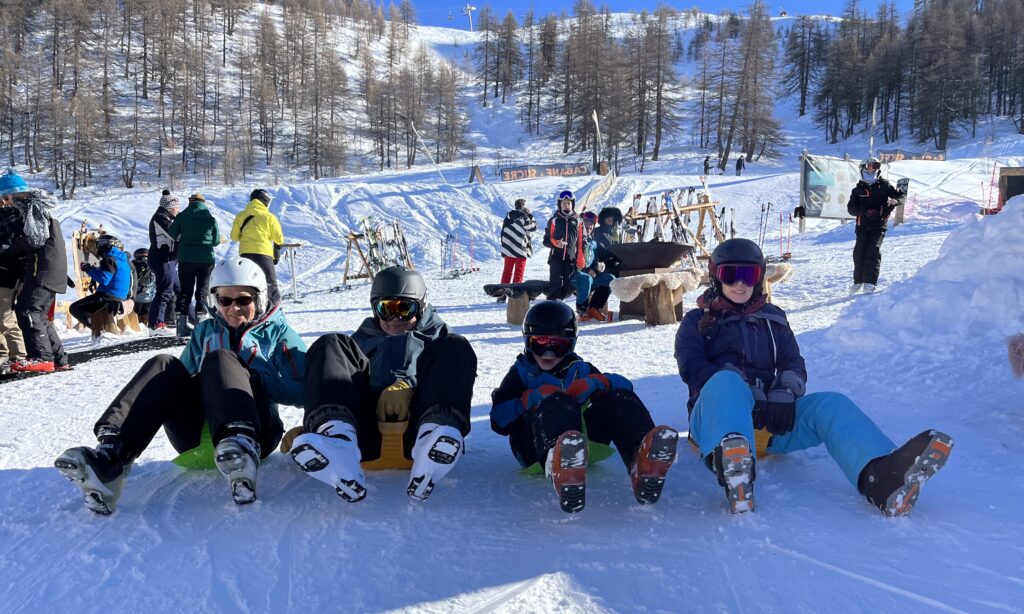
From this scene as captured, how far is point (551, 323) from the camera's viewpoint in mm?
2850

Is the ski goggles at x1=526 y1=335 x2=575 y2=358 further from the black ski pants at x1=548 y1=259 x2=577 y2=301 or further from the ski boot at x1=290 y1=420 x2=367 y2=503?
the black ski pants at x1=548 y1=259 x2=577 y2=301

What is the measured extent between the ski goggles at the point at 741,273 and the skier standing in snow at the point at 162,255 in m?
6.27

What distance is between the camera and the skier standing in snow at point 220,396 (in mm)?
2271

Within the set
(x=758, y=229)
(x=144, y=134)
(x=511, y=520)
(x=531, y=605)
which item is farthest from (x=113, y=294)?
(x=144, y=134)

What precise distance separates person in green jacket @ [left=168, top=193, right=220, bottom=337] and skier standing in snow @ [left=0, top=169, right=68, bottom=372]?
1346 mm

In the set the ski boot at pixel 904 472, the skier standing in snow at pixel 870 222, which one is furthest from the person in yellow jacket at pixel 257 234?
the skier standing in snow at pixel 870 222

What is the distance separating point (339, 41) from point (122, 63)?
2140cm

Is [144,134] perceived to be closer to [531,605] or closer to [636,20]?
[531,605]

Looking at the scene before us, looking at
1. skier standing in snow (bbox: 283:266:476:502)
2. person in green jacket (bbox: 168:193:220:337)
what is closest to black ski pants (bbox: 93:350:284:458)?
skier standing in snow (bbox: 283:266:476:502)

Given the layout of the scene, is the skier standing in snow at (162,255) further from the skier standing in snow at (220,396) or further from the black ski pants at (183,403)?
the black ski pants at (183,403)

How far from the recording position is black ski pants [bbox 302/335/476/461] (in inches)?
94.5

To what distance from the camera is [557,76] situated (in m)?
56.5

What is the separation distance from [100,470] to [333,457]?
0.85 m

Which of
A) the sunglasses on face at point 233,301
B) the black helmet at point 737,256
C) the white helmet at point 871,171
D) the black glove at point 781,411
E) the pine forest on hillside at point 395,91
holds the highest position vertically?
the pine forest on hillside at point 395,91
